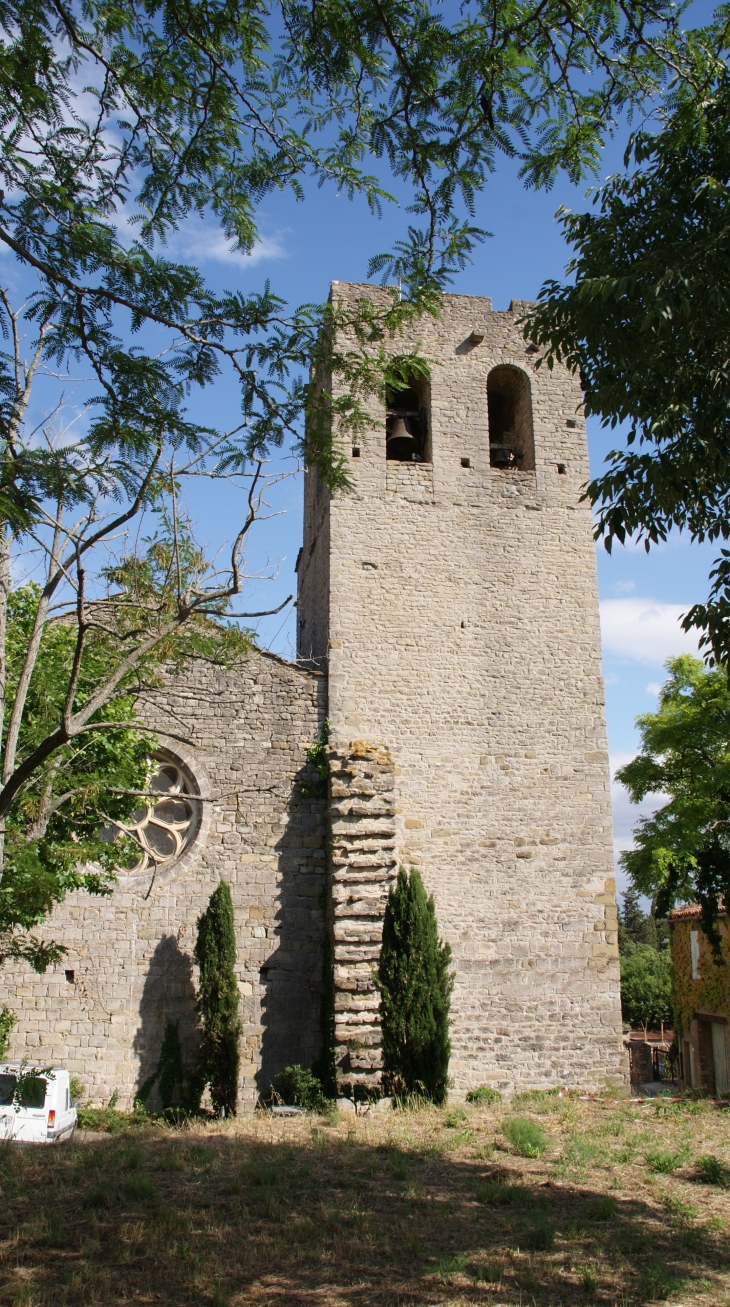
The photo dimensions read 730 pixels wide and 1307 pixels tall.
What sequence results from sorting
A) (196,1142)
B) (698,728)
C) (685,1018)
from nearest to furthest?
(196,1142) < (698,728) < (685,1018)

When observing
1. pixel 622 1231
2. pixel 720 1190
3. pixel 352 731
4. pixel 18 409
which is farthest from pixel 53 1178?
pixel 352 731

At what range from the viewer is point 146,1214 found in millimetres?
5332

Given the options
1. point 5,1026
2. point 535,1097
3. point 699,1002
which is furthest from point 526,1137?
point 699,1002

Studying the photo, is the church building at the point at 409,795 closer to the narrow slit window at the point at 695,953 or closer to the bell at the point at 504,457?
the bell at the point at 504,457

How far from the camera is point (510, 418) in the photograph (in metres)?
13.9

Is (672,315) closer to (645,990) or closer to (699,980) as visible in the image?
(699,980)

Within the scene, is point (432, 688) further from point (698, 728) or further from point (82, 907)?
point (698, 728)

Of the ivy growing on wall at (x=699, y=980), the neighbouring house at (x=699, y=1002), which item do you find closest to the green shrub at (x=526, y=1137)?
the neighbouring house at (x=699, y=1002)

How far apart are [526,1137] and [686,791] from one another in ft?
35.7

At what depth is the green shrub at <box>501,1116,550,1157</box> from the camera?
7065 mm

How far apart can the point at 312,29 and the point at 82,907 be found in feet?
29.0

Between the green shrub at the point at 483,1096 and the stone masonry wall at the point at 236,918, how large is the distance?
1.80m

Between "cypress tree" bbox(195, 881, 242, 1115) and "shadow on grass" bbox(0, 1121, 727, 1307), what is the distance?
3067mm

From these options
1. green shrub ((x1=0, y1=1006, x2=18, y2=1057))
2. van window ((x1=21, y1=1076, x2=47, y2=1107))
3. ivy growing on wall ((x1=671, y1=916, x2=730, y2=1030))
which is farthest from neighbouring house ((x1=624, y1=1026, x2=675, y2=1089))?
van window ((x1=21, y1=1076, x2=47, y2=1107))
